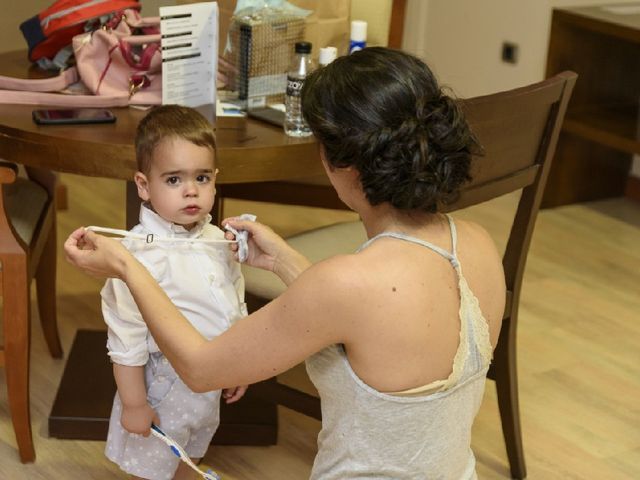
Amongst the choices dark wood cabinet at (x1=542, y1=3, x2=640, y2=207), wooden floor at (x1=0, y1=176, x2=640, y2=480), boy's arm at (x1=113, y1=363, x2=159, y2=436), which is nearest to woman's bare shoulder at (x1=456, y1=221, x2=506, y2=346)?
boy's arm at (x1=113, y1=363, x2=159, y2=436)

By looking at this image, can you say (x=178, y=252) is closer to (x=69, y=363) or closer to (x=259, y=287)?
(x=259, y=287)

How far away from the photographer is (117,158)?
2.11 m

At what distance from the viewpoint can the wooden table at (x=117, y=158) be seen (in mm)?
2121

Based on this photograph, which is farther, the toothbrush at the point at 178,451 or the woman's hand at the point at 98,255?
the toothbrush at the point at 178,451

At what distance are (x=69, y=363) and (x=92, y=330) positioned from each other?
209 millimetres

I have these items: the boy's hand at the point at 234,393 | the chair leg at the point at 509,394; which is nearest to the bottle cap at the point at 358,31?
the chair leg at the point at 509,394

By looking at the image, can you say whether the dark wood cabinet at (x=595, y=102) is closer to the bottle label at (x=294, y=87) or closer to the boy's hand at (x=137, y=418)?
the bottle label at (x=294, y=87)

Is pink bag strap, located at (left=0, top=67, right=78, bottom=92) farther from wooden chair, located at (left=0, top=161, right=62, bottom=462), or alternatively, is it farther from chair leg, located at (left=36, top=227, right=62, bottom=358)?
chair leg, located at (left=36, top=227, right=62, bottom=358)

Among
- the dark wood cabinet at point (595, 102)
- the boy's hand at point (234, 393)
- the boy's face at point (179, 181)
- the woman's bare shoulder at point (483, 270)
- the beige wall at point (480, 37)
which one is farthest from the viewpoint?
the beige wall at point (480, 37)

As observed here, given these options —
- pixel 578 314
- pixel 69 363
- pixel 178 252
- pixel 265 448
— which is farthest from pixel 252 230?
pixel 578 314

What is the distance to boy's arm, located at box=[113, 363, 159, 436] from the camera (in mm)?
1950

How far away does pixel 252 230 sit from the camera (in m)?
1.85

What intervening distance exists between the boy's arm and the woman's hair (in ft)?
2.19

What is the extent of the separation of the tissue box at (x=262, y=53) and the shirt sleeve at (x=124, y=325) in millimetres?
701
